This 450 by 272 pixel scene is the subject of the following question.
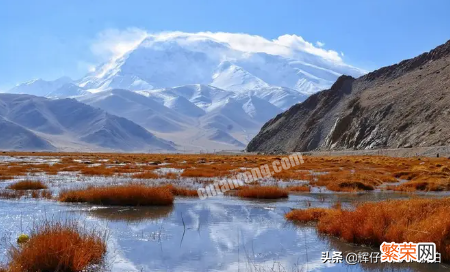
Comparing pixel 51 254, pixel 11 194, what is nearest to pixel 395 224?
pixel 51 254

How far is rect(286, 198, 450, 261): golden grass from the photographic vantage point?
40.9ft

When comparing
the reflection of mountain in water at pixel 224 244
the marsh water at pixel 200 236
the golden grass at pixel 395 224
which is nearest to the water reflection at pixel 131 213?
the marsh water at pixel 200 236

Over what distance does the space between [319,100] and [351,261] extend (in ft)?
451

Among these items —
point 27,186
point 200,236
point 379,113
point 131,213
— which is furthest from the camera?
point 379,113

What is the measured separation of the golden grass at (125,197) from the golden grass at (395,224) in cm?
854

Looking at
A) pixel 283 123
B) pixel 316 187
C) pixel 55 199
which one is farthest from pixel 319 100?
pixel 55 199

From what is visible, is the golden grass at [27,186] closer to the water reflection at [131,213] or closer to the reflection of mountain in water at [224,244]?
the water reflection at [131,213]

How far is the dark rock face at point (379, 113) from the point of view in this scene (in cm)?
8838

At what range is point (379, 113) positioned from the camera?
103062 mm

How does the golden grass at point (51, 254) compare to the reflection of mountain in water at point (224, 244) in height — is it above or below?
above

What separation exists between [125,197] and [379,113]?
89.5 meters

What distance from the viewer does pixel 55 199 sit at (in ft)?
76.8

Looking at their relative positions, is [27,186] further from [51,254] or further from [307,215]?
[51,254]

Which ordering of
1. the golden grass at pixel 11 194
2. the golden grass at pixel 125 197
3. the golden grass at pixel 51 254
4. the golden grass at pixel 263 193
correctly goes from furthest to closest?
the golden grass at pixel 263 193
the golden grass at pixel 11 194
the golden grass at pixel 125 197
the golden grass at pixel 51 254
